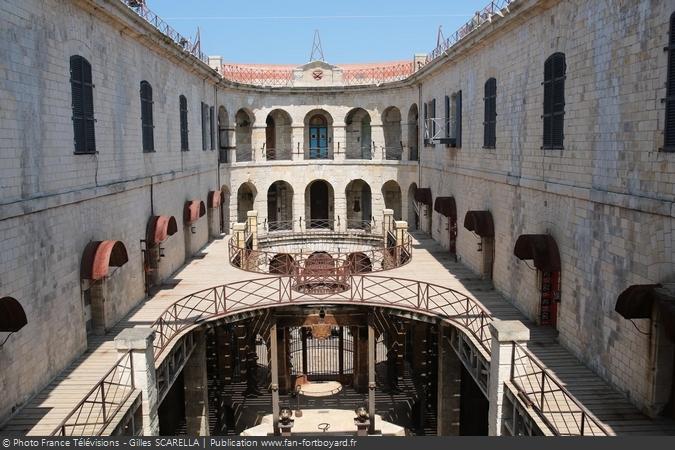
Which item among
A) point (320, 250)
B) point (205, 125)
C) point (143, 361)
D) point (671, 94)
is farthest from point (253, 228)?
point (671, 94)

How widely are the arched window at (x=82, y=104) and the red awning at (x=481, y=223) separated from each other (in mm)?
10600

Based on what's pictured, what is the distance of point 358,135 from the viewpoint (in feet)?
123

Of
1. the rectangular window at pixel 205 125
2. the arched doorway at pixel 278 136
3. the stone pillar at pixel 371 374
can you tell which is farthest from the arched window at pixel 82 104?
the arched doorway at pixel 278 136

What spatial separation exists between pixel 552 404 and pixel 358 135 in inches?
1096

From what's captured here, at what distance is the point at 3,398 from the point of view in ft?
35.1

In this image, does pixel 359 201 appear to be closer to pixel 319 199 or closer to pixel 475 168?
pixel 319 199

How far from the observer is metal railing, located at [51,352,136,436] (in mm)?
9977

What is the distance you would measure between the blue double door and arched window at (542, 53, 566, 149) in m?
22.9

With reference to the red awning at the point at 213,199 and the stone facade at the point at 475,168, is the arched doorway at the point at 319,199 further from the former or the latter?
the stone facade at the point at 475,168

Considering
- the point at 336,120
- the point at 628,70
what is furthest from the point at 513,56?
the point at 336,120

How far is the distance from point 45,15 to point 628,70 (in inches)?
429

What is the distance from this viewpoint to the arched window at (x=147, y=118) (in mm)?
19161

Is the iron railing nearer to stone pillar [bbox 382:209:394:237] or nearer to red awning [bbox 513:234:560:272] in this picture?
stone pillar [bbox 382:209:394:237]

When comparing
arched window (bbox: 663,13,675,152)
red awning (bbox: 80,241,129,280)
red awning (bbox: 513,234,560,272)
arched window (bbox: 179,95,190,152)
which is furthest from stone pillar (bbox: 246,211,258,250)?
arched window (bbox: 663,13,675,152)
